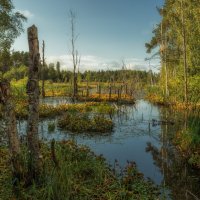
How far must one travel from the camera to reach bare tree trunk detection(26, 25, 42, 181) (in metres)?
6.41

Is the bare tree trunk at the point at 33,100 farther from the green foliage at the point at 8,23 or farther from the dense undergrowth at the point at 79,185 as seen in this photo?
the green foliage at the point at 8,23

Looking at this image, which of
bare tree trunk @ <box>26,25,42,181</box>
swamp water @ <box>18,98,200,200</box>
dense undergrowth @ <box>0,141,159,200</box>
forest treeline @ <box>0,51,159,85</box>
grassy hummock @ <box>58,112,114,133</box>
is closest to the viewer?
dense undergrowth @ <box>0,141,159,200</box>

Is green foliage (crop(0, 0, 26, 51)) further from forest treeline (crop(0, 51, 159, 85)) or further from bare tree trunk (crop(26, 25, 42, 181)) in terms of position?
bare tree trunk (crop(26, 25, 42, 181))

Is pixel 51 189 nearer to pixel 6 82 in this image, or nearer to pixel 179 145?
pixel 6 82

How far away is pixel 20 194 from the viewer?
20.2ft

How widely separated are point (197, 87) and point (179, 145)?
758 cm

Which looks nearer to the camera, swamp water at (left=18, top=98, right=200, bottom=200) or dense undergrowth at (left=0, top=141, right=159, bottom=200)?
dense undergrowth at (left=0, top=141, right=159, bottom=200)

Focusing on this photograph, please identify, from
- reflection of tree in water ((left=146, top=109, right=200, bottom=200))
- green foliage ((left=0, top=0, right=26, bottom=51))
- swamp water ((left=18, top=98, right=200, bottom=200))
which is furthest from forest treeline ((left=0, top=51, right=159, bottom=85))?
reflection of tree in water ((left=146, top=109, right=200, bottom=200))

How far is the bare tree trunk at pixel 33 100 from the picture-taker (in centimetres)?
641

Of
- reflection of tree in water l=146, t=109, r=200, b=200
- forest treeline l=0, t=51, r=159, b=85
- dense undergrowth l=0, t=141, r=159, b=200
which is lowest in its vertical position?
reflection of tree in water l=146, t=109, r=200, b=200

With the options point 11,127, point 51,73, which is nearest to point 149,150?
point 11,127

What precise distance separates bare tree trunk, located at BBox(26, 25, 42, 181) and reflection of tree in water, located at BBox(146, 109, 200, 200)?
3935 millimetres

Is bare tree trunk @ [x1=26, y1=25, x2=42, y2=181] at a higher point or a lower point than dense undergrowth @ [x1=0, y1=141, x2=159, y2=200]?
higher

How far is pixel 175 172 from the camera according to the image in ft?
31.8
